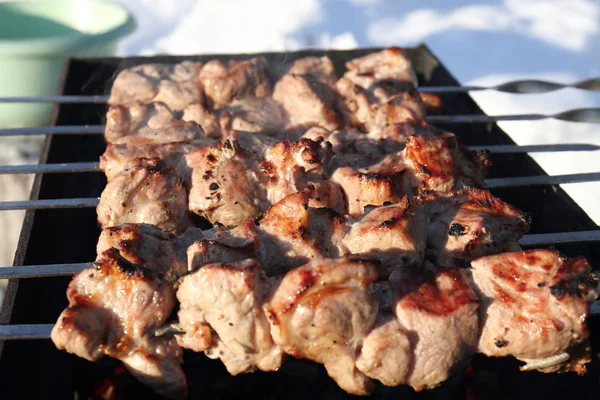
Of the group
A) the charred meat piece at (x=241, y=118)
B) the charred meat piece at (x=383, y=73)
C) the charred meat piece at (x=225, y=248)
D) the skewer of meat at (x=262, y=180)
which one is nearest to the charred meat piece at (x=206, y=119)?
the charred meat piece at (x=241, y=118)

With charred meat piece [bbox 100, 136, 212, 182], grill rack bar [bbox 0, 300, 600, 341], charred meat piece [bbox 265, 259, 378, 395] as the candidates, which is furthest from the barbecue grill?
charred meat piece [bbox 265, 259, 378, 395]

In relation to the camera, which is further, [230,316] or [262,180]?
[262,180]

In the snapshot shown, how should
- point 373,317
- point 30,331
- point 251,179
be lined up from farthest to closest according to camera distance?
point 251,179 → point 30,331 → point 373,317

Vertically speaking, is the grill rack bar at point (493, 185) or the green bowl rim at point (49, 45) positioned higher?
the green bowl rim at point (49, 45)

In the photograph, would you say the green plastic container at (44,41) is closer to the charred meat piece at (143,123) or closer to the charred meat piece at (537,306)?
A: the charred meat piece at (143,123)

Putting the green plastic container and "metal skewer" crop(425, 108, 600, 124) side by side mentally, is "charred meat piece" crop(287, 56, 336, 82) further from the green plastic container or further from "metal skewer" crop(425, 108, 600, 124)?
the green plastic container

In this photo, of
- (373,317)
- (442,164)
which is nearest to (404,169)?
(442,164)

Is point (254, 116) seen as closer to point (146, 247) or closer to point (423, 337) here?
point (146, 247)
